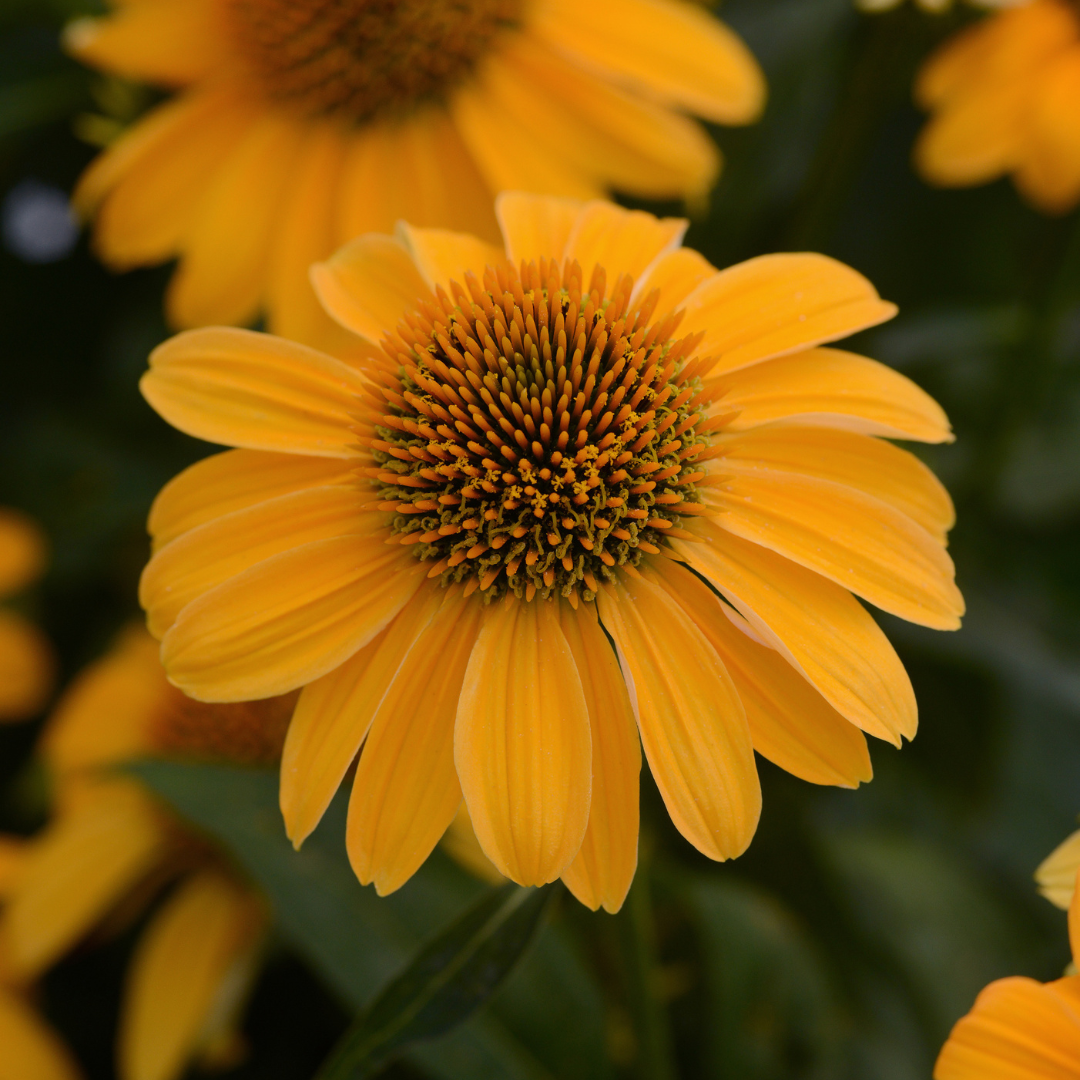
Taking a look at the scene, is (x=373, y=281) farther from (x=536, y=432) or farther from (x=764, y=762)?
(x=764, y=762)

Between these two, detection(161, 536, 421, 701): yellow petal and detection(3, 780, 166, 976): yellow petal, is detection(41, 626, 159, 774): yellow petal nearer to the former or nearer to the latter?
detection(3, 780, 166, 976): yellow petal

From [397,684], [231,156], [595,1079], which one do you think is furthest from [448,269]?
[595,1079]

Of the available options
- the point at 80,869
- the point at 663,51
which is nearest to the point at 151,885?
the point at 80,869

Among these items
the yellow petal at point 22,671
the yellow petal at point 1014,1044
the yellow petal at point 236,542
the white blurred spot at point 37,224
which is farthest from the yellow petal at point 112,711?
the yellow petal at point 1014,1044

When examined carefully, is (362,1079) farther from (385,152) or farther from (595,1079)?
(385,152)

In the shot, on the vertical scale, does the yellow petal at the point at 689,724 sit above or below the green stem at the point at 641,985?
above

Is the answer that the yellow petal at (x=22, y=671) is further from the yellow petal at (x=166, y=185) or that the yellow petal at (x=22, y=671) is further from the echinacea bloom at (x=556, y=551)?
the echinacea bloom at (x=556, y=551)
